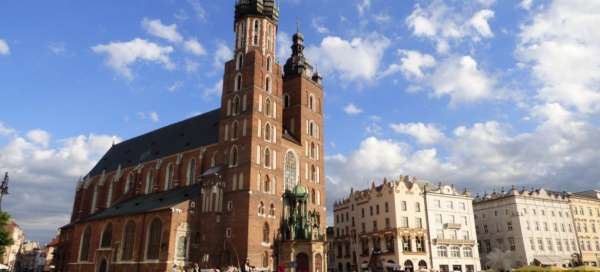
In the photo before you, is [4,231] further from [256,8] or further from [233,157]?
[256,8]

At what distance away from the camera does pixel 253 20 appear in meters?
52.4

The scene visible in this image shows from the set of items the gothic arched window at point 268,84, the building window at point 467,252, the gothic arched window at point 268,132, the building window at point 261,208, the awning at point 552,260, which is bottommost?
the awning at point 552,260

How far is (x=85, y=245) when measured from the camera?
53.9 m

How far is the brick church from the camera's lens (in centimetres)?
4281

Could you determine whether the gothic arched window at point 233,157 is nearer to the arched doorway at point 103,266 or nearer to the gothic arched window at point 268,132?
the gothic arched window at point 268,132

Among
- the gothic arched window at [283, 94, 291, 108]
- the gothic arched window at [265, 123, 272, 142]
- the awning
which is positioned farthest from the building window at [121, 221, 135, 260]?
the awning

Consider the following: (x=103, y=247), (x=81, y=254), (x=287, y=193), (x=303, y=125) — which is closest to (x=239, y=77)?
(x=303, y=125)

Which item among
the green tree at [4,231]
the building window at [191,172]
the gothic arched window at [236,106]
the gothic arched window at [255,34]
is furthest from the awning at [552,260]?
the green tree at [4,231]

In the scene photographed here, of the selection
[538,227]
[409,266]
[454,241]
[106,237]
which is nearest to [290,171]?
[409,266]

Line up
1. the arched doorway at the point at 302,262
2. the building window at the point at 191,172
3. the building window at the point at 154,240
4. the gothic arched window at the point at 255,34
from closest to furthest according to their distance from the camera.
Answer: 1. the arched doorway at the point at 302,262
2. the building window at the point at 154,240
3. the gothic arched window at the point at 255,34
4. the building window at the point at 191,172

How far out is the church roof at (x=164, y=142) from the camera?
184ft

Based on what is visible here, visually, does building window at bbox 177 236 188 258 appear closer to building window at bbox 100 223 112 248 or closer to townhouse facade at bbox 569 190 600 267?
building window at bbox 100 223 112 248

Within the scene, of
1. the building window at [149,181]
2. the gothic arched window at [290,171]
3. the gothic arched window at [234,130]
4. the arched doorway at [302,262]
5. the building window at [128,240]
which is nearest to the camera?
the arched doorway at [302,262]

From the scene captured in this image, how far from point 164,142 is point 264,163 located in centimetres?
2314
